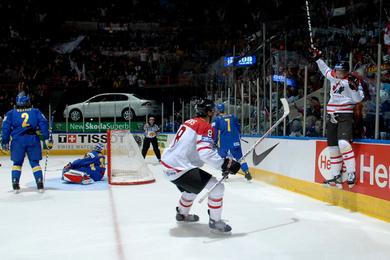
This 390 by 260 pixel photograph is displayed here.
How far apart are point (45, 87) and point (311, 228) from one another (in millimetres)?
14355

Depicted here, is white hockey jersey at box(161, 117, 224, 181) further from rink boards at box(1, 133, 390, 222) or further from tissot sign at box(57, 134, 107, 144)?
tissot sign at box(57, 134, 107, 144)

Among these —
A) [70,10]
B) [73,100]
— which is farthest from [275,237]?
[70,10]

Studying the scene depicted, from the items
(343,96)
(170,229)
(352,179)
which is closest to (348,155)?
(352,179)

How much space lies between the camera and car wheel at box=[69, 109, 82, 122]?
15.2m

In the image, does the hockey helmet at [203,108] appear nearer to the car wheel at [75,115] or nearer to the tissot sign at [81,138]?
the tissot sign at [81,138]

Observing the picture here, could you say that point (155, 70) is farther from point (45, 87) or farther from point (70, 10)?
point (70, 10)

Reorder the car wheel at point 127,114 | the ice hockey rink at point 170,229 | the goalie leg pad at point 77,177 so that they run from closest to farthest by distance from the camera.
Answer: the ice hockey rink at point 170,229 < the goalie leg pad at point 77,177 < the car wheel at point 127,114

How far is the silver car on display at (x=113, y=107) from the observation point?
15.2m

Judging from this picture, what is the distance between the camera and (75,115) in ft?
50.0

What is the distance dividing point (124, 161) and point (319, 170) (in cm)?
342

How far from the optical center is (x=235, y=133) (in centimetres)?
758

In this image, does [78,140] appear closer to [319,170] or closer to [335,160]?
[319,170]

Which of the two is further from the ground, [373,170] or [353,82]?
[353,82]

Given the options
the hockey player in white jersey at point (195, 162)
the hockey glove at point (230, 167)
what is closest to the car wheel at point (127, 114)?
the hockey player in white jersey at point (195, 162)
